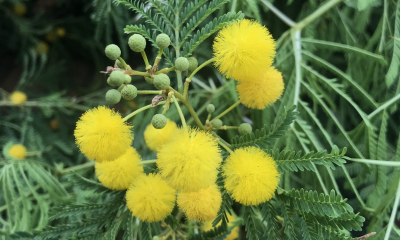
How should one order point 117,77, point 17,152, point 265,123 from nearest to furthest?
point 117,77
point 265,123
point 17,152

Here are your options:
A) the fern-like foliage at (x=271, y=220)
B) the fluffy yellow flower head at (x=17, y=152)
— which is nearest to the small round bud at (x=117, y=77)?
the fern-like foliage at (x=271, y=220)

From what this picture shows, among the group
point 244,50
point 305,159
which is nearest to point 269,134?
point 305,159

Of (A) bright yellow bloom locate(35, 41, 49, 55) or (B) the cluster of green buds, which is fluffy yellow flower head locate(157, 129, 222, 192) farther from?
(A) bright yellow bloom locate(35, 41, 49, 55)

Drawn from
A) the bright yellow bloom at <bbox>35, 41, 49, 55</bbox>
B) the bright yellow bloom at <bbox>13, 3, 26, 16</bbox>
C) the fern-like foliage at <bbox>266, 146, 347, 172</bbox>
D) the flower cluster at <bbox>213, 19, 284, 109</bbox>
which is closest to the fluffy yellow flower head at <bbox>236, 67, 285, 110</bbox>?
the flower cluster at <bbox>213, 19, 284, 109</bbox>

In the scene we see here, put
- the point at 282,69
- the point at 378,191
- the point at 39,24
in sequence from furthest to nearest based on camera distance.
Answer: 1. the point at 39,24
2. the point at 282,69
3. the point at 378,191

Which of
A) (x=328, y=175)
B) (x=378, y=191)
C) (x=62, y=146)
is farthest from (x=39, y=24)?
(x=378, y=191)

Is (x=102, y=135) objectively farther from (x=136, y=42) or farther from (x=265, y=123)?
(x=265, y=123)

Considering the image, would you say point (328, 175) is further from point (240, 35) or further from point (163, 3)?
point (163, 3)
